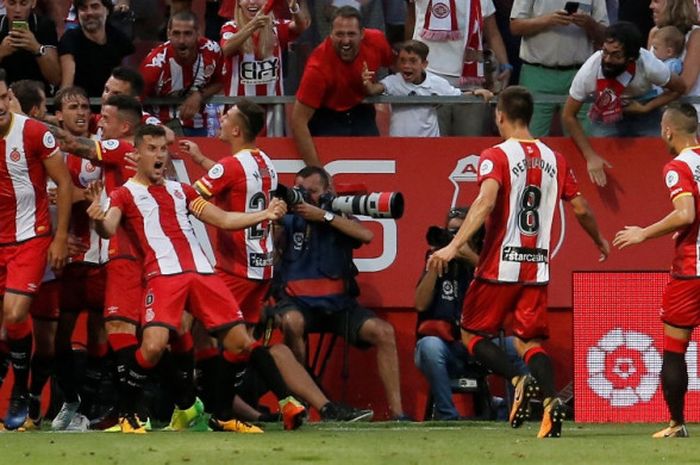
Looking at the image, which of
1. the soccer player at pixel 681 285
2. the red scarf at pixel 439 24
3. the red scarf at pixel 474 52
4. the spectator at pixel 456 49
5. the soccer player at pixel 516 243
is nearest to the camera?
the soccer player at pixel 681 285

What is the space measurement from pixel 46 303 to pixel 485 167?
350 centimetres

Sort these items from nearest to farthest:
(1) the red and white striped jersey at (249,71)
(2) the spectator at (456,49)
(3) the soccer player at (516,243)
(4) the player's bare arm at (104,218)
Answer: (3) the soccer player at (516,243)
(4) the player's bare arm at (104,218)
(1) the red and white striped jersey at (249,71)
(2) the spectator at (456,49)

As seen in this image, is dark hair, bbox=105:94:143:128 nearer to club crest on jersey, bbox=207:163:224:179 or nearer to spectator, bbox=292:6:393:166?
club crest on jersey, bbox=207:163:224:179

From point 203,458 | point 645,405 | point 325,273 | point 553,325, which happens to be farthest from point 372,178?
point 203,458

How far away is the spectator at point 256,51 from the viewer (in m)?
14.4

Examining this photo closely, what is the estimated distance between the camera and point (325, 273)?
→ 1384cm

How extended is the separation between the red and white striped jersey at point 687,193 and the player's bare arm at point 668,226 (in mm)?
52

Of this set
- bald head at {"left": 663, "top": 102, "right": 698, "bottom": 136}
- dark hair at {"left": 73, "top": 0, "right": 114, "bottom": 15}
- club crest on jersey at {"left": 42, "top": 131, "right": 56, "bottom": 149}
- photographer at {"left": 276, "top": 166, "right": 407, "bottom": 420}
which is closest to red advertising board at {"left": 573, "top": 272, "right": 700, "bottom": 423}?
photographer at {"left": 276, "top": 166, "right": 407, "bottom": 420}

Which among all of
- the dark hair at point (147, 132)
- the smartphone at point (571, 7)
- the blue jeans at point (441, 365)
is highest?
the smartphone at point (571, 7)

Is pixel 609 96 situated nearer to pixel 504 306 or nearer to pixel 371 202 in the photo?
pixel 371 202

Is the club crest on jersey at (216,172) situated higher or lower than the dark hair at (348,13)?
lower

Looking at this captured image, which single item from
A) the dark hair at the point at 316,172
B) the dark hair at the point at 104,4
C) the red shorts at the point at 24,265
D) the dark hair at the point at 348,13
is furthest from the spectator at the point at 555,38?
the red shorts at the point at 24,265

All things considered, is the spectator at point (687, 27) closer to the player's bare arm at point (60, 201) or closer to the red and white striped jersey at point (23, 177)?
the player's bare arm at point (60, 201)

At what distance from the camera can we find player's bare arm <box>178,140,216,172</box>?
42.6 ft
